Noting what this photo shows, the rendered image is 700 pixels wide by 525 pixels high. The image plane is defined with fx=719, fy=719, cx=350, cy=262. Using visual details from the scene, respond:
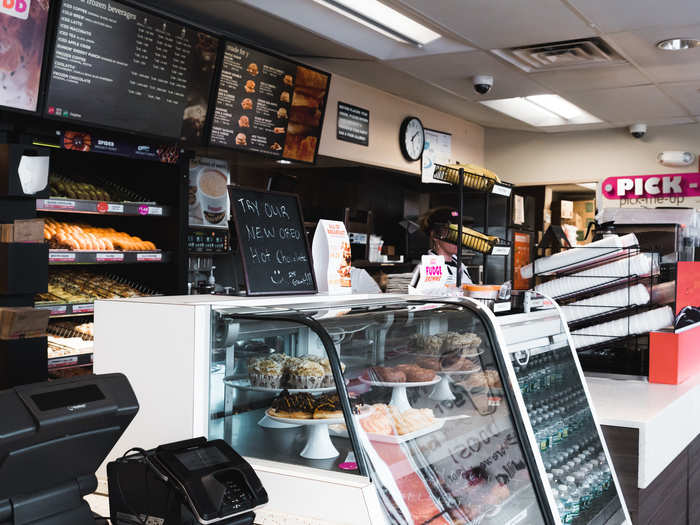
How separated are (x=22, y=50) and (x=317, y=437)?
2.53m

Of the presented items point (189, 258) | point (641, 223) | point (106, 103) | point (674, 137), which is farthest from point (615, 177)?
point (106, 103)

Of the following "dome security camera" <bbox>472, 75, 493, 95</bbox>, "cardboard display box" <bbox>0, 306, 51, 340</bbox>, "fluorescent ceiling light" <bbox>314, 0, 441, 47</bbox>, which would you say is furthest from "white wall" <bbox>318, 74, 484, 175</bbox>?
"cardboard display box" <bbox>0, 306, 51, 340</bbox>

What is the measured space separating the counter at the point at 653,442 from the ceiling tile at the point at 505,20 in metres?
1.97

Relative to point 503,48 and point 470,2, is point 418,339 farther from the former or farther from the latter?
point 503,48

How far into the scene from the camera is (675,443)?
279cm

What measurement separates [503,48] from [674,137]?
135 inches

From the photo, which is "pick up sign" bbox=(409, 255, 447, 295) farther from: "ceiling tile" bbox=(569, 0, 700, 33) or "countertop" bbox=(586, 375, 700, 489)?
"ceiling tile" bbox=(569, 0, 700, 33)

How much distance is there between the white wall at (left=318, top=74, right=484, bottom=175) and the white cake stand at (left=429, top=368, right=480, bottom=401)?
364 centimetres

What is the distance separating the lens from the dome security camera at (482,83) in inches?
209

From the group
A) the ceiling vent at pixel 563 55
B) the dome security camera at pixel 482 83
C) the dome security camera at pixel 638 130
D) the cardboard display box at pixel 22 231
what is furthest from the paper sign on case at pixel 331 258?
the dome security camera at pixel 638 130

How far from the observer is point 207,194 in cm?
467

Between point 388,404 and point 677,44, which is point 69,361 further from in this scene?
point 677,44

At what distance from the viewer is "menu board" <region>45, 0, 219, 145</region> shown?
3.45 meters

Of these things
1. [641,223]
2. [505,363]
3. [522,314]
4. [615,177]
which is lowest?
[505,363]
